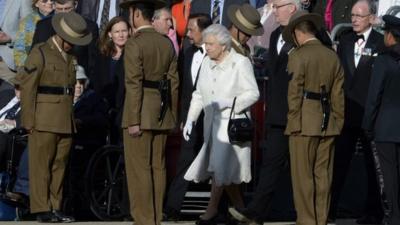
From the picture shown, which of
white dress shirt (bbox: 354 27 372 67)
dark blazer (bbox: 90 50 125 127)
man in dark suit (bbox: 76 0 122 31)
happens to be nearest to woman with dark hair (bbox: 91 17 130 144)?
dark blazer (bbox: 90 50 125 127)

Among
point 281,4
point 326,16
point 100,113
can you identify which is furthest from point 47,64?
point 326,16

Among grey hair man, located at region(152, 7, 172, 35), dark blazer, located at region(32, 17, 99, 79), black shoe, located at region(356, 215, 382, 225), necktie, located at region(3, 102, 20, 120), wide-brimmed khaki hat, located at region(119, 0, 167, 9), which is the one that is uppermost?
wide-brimmed khaki hat, located at region(119, 0, 167, 9)

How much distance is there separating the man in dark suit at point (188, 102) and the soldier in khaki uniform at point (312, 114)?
1445 mm

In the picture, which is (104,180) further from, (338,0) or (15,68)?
(338,0)

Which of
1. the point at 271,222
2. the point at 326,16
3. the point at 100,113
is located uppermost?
the point at 326,16

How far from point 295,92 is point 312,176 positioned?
2.92 feet

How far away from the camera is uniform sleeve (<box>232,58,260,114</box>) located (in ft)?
48.2

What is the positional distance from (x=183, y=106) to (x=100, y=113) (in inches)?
41.9

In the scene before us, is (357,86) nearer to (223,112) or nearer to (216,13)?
(223,112)

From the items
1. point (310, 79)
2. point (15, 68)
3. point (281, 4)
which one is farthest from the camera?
point (15, 68)

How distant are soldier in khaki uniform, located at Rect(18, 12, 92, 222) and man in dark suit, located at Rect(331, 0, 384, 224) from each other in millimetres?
2825

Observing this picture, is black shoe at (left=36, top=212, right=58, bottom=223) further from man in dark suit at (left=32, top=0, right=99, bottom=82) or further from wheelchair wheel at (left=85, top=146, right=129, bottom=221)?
man in dark suit at (left=32, top=0, right=99, bottom=82)

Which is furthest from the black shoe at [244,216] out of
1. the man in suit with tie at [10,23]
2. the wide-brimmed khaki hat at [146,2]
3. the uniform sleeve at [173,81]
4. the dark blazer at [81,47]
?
the man in suit with tie at [10,23]

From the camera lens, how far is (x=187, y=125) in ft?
48.3
